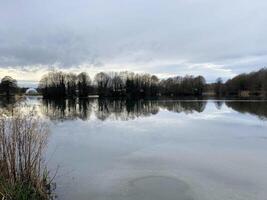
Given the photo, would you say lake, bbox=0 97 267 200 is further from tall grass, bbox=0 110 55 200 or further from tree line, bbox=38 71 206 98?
tree line, bbox=38 71 206 98

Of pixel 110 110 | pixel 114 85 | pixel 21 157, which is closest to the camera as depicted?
pixel 21 157

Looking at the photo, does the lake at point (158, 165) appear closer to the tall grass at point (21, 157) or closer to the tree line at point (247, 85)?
the tall grass at point (21, 157)

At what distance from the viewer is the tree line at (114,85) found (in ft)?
298

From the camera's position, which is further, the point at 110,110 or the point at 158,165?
the point at 110,110

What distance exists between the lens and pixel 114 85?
9825 cm

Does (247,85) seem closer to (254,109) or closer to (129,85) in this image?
(129,85)

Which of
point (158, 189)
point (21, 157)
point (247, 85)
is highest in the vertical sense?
point (247, 85)

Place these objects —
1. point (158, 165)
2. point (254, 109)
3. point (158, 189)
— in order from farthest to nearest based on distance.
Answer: point (254, 109)
point (158, 165)
point (158, 189)

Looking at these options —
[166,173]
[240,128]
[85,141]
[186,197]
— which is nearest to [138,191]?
[186,197]

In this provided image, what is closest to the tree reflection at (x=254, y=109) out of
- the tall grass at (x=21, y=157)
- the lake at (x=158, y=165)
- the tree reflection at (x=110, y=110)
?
the tree reflection at (x=110, y=110)

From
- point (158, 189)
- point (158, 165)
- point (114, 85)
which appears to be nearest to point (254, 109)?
point (158, 165)

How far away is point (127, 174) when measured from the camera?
8.59 meters

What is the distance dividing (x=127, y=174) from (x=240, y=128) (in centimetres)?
1102

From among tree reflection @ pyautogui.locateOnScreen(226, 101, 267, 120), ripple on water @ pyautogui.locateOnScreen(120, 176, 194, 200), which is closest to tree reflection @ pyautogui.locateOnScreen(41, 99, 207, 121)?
tree reflection @ pyautogui.locateOnScreen(226, 101, 267, 120)
